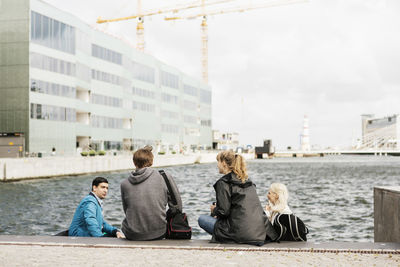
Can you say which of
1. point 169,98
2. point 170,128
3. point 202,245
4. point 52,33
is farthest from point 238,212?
point 170,128

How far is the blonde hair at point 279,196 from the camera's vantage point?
24.6ft

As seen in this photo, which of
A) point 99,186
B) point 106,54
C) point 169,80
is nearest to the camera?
point 99,186

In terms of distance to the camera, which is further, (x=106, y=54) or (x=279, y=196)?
(x=106, y=54)

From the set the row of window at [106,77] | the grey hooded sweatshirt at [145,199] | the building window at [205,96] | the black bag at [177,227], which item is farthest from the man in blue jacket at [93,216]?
the building window at [205,96]

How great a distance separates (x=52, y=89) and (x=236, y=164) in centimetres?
5833

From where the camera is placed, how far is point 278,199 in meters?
7.66

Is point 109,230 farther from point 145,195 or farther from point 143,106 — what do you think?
point 143,106

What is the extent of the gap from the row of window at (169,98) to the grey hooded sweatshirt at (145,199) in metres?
89.2

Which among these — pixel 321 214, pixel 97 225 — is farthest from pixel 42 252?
pixel 321 214

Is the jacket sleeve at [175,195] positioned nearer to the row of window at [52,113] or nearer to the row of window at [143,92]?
the row of window at [52,113]

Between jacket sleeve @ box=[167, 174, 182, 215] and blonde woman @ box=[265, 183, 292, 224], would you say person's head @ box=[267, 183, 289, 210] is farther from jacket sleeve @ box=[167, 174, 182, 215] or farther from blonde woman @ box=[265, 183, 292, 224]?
jacket sleeve @ box=[167, 174, 182, 215]

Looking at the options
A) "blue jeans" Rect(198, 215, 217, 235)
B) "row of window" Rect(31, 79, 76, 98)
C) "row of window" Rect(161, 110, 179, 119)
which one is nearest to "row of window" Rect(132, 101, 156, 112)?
"row of window" Rect(161, 110, 179, 119)

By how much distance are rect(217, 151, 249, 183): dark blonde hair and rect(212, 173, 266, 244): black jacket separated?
80 millimetres

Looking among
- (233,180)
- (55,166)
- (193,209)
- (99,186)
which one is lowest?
(193,209)
